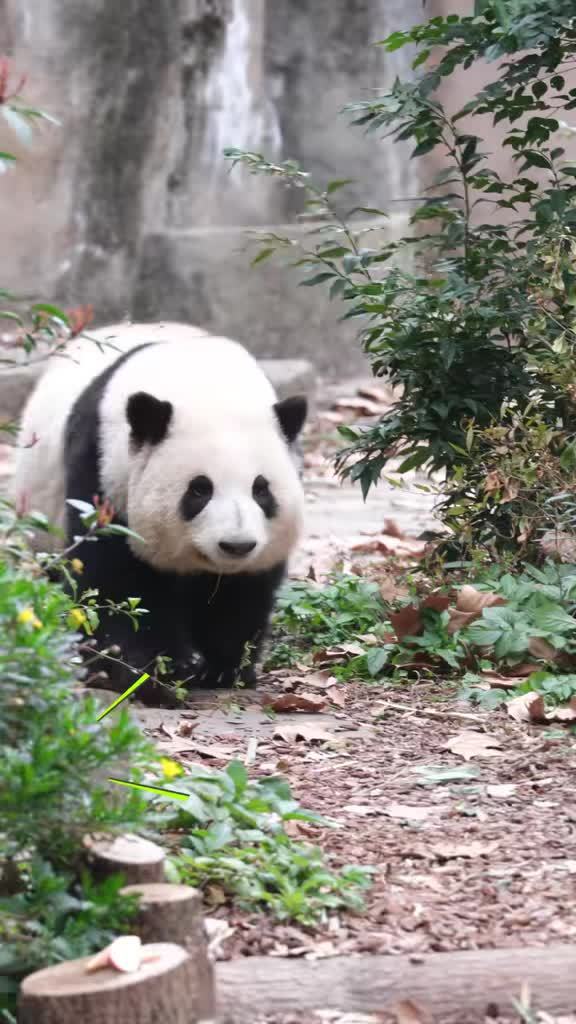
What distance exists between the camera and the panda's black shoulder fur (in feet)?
16.4

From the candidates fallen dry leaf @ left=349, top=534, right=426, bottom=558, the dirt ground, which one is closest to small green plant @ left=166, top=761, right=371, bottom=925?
the dirt ground

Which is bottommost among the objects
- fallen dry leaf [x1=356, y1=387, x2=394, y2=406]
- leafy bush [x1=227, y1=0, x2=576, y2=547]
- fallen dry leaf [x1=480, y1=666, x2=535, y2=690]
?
fallen dry leaf [x1=480, y1=666, x2=535, y2=690]

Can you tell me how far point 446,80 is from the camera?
42.1 feet

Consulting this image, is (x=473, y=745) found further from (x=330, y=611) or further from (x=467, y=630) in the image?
(x=330, y=611)

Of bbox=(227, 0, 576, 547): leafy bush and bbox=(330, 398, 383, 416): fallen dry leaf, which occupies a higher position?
bbox=(227, 0, 576, 547): leafy bush

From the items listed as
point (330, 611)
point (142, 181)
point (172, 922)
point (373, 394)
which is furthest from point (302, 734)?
point (142, 181)

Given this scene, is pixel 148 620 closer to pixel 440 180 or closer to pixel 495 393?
pixel 495 393

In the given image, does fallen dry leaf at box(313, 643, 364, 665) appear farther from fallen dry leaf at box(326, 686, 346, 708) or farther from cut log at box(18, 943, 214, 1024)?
cut log at box(18, 943, 214, 1024)

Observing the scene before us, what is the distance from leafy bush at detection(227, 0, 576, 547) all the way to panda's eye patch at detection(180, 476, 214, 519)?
74cm

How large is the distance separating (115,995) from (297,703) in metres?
2.32

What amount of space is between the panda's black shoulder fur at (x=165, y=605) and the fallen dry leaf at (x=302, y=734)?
77 centimetres

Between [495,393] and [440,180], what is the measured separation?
0.81 m

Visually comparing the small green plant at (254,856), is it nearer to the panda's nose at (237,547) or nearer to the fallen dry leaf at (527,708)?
the fallen dry leaf at (527,708)

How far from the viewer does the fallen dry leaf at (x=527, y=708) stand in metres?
4.21
